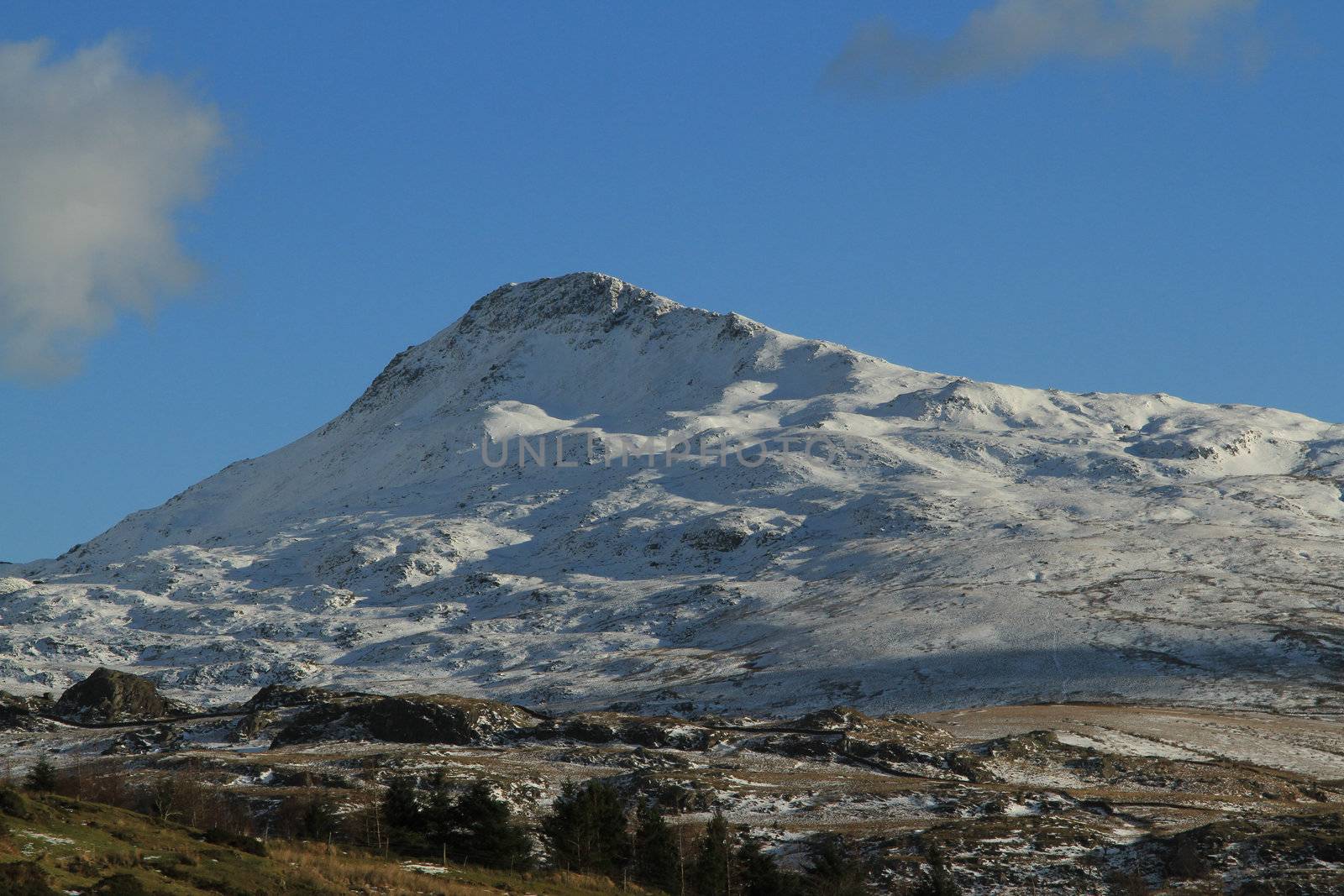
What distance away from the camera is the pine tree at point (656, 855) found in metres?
58.7

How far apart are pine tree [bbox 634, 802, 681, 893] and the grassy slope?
12072 mm

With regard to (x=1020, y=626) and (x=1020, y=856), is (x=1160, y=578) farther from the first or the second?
(x=1020, y=856)

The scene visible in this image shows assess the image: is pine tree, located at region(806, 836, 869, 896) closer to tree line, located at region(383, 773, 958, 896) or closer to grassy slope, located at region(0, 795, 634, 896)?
tree line, located at region(383, 773, 958, 896)

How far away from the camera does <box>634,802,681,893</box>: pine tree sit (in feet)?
192

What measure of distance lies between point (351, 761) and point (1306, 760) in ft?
212

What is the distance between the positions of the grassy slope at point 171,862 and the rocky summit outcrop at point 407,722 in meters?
59.1

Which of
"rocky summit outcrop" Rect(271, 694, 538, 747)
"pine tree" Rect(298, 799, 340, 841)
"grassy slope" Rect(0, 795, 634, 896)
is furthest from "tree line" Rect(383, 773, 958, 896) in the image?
"rocky summit outcrop" Rect(271, 694, 538, 747)

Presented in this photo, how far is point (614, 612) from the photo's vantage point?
19550cm

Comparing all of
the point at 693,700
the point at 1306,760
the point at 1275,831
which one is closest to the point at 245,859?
the point at 1275,831

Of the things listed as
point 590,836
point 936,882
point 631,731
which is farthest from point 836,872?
point 631,731

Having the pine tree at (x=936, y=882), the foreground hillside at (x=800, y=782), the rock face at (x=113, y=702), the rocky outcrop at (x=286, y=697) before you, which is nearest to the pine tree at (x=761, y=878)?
the foreground hillside at (x=800, y=782)

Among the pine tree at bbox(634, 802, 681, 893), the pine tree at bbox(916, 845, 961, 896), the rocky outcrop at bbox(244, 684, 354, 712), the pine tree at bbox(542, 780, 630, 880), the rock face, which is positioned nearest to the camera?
the pine tree at bbox(916, 845, 961, 896)

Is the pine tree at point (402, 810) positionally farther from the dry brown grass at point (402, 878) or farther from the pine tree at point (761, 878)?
the pine tree at point (761, 878)

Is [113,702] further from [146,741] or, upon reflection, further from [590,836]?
[590,836]
